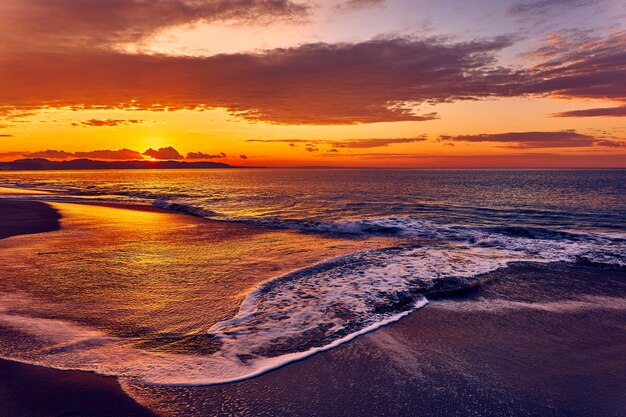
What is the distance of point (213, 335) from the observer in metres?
7.73

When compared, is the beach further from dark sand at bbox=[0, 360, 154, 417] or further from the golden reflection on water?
the golden reflection on water

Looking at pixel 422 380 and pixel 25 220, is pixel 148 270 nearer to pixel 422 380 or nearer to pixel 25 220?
pixel 422 380

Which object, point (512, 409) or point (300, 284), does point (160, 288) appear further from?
point (512, 409)

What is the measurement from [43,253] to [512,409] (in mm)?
15812

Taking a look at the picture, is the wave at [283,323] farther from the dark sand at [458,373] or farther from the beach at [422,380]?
the dark sand at [458,373]

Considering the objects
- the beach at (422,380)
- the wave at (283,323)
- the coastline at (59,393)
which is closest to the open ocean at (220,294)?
the wave at (283,323)

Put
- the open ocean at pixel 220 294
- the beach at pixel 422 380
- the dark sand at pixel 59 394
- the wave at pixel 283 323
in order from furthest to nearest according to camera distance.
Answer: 1. the open ocean at pixel 220 294
2. the wave at pixel 283 323
3. the beach at pixel 422 380
4. the dark sand at pixel 59 394

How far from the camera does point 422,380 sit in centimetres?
621

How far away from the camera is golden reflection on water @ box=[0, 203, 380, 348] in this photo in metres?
8.64

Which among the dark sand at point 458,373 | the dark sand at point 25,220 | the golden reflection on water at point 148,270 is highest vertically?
the dark sand at point 25,220

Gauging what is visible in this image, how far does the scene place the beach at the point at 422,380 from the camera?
17.8 feet

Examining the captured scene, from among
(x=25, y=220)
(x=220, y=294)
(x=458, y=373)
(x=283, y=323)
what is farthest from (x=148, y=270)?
(x=25, y=220)

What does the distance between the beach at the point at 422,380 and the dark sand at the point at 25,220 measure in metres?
17.0

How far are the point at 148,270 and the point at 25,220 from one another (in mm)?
17017
